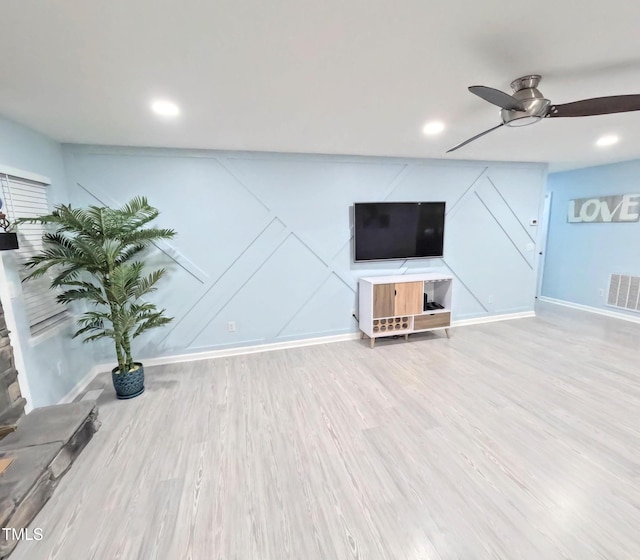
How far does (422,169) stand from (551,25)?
103 inches

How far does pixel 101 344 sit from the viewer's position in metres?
3.13

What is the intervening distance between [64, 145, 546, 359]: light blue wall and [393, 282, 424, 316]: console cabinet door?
0.43 m

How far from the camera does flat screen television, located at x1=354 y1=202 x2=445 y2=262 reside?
368cm

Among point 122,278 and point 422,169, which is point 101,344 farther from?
point 422,169

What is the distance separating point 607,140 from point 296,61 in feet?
11.7

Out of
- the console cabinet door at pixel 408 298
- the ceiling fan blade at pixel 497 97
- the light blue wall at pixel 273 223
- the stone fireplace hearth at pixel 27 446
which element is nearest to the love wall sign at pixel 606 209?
the light blue wall at pixel 273 223

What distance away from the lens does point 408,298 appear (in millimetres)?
3637

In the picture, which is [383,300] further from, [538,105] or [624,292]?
[624,292]

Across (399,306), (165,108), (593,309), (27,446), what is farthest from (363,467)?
(593,309)

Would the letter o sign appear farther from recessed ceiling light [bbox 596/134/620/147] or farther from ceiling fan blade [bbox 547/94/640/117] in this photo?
ceiling fan blade [bbox 547/94/640/117]

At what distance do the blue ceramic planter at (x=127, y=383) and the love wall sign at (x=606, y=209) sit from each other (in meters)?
6.55

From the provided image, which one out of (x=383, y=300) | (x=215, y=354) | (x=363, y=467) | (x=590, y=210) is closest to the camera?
(x=363, y=467)

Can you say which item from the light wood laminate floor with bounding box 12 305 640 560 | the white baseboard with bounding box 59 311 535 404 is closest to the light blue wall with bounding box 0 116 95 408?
the white baseboard with bounding box 59 311 535 404

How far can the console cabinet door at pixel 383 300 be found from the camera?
11.6 feet
